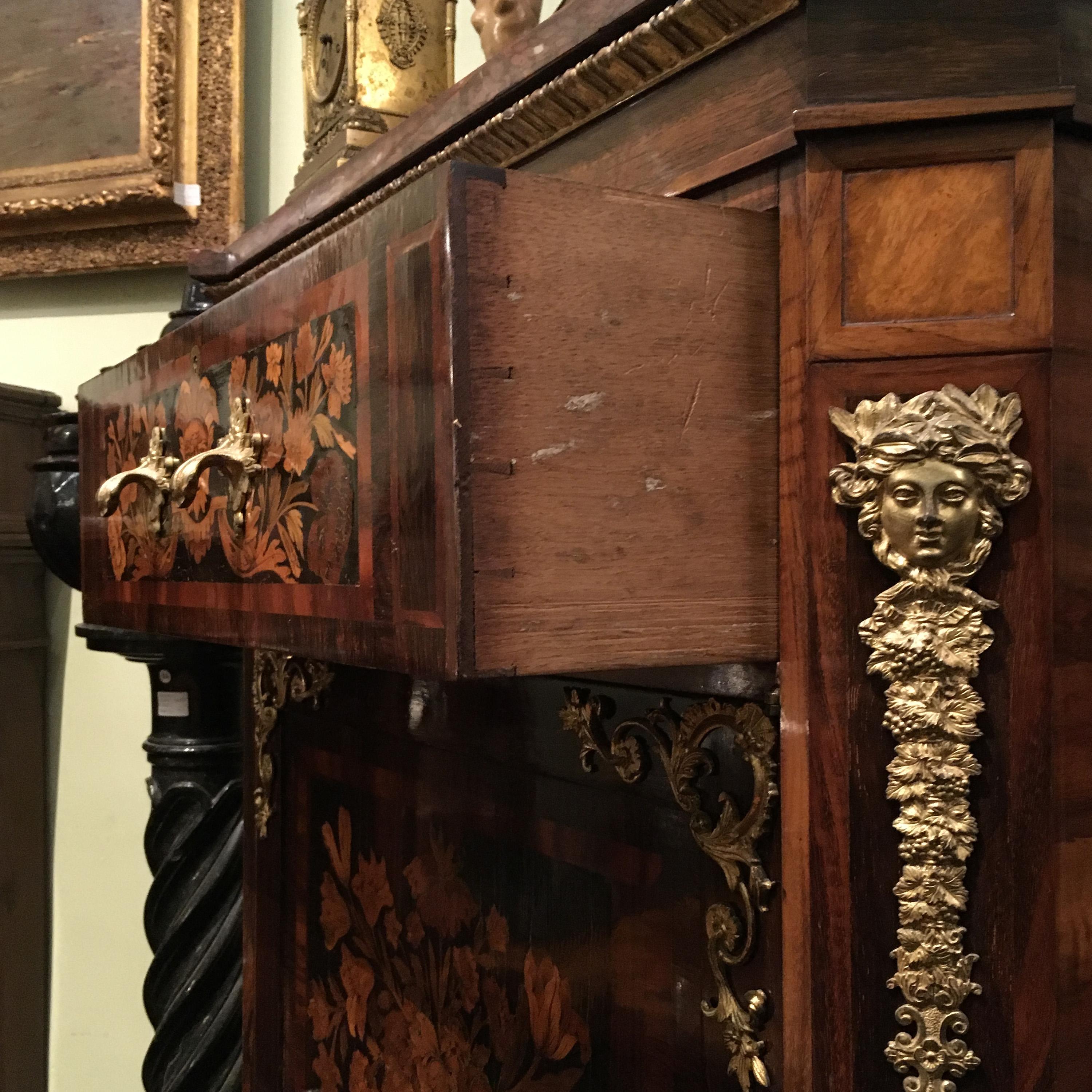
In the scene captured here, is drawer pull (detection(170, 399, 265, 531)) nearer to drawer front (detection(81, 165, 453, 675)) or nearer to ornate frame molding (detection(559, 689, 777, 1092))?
drawer front (detection(81, 165, 453, 675))

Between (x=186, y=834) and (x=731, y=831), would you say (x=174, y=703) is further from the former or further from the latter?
(x=731, y=831)

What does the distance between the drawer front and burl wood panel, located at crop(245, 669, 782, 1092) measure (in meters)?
0.16


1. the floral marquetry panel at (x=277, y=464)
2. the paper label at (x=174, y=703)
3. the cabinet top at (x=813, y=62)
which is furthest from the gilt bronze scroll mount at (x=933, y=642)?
the paper label at (x=174, y=703)

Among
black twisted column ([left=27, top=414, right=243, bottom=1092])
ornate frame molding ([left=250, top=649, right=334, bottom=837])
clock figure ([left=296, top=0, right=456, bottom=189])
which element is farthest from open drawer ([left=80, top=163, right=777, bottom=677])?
black twisted column ([left=27, top=414, right=243, bottom=1092])

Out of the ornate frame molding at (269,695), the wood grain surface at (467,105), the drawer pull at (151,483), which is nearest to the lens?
the wood grain surface at (467,105)

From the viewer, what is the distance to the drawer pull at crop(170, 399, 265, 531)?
0.62 meters

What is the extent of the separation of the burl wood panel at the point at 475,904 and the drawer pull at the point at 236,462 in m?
0.19

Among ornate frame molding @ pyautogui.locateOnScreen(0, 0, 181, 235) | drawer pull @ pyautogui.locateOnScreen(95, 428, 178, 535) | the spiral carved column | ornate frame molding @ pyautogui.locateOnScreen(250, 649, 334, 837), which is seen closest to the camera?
drawer pull @ pyautogui.locateOnScreen(95, 428, 178, 535)

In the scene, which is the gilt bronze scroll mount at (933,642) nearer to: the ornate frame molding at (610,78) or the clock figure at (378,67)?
the ornate frame molding at (610,78)

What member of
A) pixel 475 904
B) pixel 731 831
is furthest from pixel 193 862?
pixel 731 831

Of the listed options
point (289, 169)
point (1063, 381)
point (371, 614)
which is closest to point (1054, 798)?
point (1063, 381)

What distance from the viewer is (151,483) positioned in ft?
2.33

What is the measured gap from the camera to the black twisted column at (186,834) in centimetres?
127

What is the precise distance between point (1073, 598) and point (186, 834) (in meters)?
1.10
